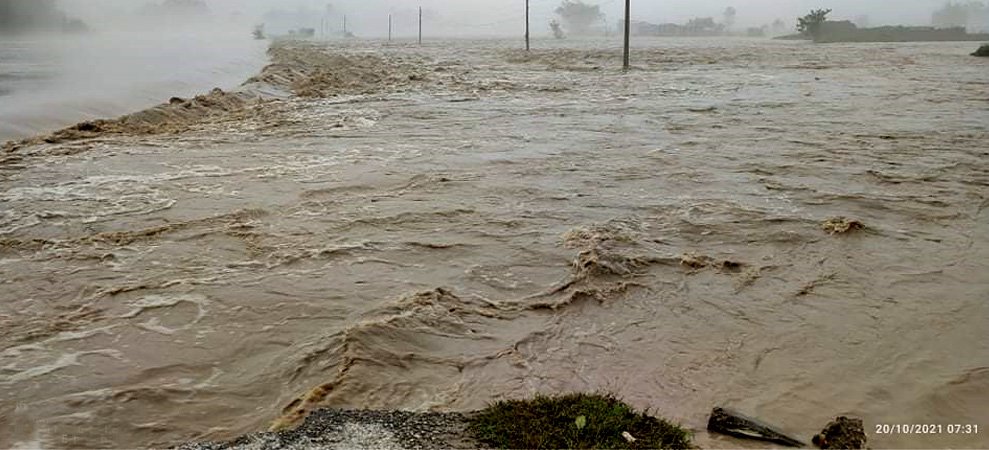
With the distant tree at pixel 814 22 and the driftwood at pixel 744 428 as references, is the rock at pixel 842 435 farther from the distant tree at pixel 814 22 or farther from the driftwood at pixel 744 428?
the distant tree at pixel 814 22

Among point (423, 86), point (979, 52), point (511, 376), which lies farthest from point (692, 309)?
point (979, 52)

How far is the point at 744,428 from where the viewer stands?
3336 millimetres

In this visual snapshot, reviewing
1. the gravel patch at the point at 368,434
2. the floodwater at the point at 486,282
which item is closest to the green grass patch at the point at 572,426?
the gravel patch at the point at 368,434

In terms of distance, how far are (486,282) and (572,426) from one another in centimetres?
246

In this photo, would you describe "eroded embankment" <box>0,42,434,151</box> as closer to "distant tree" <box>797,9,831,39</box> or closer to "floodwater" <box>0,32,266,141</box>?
"floodwater" <box>0,32,266,141</box>

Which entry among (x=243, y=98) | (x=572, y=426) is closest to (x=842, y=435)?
(x=572, y=426)

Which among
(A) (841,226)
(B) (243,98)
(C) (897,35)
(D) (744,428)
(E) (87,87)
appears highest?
(C) (897,35)

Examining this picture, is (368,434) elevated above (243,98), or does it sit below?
below

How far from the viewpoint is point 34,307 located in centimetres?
499

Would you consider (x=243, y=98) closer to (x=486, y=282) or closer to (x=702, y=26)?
(x=486, y=282)

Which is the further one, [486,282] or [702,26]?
[702,26]

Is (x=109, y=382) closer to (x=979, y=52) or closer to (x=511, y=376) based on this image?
(x=511, y=376)

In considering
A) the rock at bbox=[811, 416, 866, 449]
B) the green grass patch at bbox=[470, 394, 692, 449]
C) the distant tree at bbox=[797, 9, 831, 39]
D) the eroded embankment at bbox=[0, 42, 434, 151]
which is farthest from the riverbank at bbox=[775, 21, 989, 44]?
the green grass patch at bbox=[470, 394, 692, 449]

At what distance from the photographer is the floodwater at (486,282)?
12.6 ft
